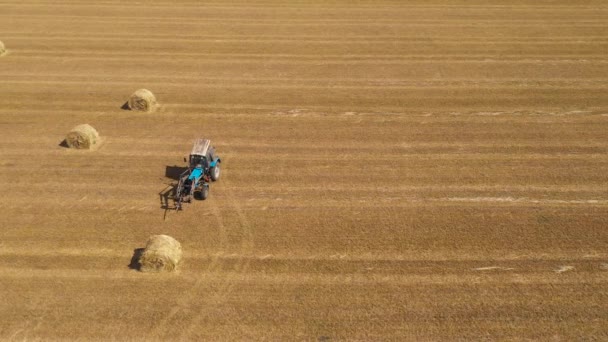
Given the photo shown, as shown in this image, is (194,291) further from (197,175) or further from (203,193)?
(197,175)

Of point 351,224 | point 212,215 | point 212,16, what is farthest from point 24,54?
point 351,224

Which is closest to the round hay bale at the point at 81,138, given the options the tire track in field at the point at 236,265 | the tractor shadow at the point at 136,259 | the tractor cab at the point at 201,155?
the tractor cab at the point at 201,155

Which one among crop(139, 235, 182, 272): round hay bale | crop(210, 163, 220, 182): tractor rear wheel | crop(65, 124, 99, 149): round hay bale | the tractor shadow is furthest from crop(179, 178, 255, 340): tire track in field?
crop(65, 124, 99, 149): round hay bale

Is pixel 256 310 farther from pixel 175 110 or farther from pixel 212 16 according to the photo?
pixel 212 16

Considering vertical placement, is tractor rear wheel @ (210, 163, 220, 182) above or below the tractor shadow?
above

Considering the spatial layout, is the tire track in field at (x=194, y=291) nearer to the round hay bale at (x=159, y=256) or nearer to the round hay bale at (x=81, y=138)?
the round hay bale at (x=159, y=256)

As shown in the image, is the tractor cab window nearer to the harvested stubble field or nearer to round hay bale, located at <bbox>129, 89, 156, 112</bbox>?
the harvested stubble field

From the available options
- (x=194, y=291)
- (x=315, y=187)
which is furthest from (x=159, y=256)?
(x=315, y=187)
